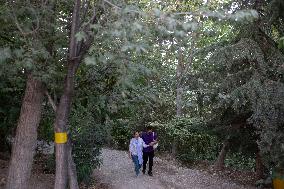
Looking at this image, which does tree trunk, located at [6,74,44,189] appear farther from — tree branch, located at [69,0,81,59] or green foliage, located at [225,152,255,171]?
green foliage, located at [225,152,255,171]

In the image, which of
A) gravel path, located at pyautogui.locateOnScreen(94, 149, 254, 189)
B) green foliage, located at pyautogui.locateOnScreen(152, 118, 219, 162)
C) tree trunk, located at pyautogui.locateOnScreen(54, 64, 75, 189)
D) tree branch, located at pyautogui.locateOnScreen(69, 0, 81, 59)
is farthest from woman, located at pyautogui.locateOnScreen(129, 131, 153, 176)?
green foliage, located at pyautogui.locateOnScreen(152, 118, 219, 162)

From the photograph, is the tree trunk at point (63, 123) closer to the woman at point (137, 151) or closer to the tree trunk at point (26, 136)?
the tree trunk at point (26, 136)

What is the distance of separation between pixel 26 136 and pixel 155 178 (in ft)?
17.1

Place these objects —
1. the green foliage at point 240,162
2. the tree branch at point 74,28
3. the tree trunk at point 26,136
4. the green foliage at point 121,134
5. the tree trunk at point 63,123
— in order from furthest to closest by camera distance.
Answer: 1. the green foliage at point 121,134
2. the green foliage at point 240,162
3. the tree trunk at point 26,136
4. the tree trunk at point 63,123
5. the tree branch at point 74,28

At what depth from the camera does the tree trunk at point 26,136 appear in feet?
29.5

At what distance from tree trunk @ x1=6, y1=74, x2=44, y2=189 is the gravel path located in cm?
317

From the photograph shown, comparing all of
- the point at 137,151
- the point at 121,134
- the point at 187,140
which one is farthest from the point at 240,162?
the point at 137,151

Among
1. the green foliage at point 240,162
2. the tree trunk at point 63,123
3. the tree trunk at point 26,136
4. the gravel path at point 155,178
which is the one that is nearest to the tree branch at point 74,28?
the tree trunk at point 63,123

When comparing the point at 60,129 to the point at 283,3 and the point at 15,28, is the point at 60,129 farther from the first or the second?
the point at 283,3

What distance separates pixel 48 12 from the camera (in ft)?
25.8

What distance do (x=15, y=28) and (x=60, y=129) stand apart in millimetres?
2210

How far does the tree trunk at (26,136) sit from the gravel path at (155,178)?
317cm

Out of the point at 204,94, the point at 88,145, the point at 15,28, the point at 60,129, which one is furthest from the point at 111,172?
the point at 15,28

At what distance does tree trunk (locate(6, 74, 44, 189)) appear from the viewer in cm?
899
